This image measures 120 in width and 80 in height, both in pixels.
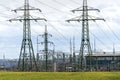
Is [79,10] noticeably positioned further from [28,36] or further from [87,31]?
[28,36]

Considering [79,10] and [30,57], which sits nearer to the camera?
[30,57]

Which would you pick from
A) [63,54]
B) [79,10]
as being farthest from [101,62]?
[79,10]

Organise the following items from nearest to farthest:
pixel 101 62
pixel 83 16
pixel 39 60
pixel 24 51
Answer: pixel 24 51 < pixel 83 16 < pixel 39 60 < pixel 101 62

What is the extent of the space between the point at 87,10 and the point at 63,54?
94920mm

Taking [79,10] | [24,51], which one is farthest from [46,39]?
[24,51]

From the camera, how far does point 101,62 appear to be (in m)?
168

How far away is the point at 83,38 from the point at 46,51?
28.5 metres

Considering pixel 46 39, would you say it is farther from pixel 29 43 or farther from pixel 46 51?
pixel 29 43

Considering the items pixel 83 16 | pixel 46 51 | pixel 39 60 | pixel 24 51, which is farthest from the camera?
pixel 39 60

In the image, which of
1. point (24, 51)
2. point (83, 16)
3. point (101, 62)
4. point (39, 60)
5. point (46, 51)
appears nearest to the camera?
point (24, 51)

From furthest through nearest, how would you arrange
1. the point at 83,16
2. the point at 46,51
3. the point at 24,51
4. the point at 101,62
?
the point at 101,62
the point at 46,51
the point at 83,16
the point at 24,51

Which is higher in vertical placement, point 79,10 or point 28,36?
point 79,10

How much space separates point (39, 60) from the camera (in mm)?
149500

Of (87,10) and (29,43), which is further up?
(87,10)
